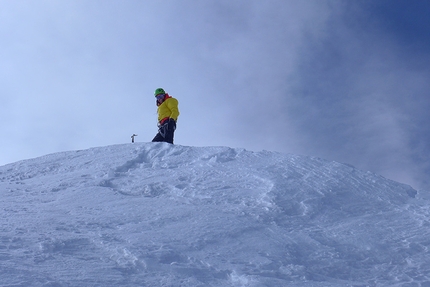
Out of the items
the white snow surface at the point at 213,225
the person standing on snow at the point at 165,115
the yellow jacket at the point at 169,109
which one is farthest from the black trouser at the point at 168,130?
the white snow surface at the point at 213,225

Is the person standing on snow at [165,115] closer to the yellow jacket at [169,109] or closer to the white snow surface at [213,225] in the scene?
the yellow jacket at [169,109]

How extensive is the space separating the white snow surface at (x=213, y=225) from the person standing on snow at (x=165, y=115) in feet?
9.55

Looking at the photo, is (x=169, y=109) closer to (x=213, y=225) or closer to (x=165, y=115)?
(x=165, y=115)

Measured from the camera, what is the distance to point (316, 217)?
471 centimetres

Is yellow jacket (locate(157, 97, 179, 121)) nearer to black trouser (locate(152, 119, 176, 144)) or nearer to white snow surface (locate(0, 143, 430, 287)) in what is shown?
black trouser (locate(152, 119, 176, 144))

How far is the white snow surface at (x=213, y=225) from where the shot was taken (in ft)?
11.1

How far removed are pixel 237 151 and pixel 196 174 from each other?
1266mm

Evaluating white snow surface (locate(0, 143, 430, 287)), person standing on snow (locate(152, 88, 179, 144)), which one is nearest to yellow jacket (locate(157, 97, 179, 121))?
person standing on snow (locate(152, 88, 179, 144))

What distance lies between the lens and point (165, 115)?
9812mm

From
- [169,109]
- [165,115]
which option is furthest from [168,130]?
[169,109]

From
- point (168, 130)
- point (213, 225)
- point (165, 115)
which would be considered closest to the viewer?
point (213, 225)

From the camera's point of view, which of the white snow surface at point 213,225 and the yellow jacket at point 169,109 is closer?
the white snow surface at point 213,225

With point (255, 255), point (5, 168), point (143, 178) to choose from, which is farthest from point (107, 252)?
point (5, 168)

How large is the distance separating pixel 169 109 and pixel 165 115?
0.16 meters
